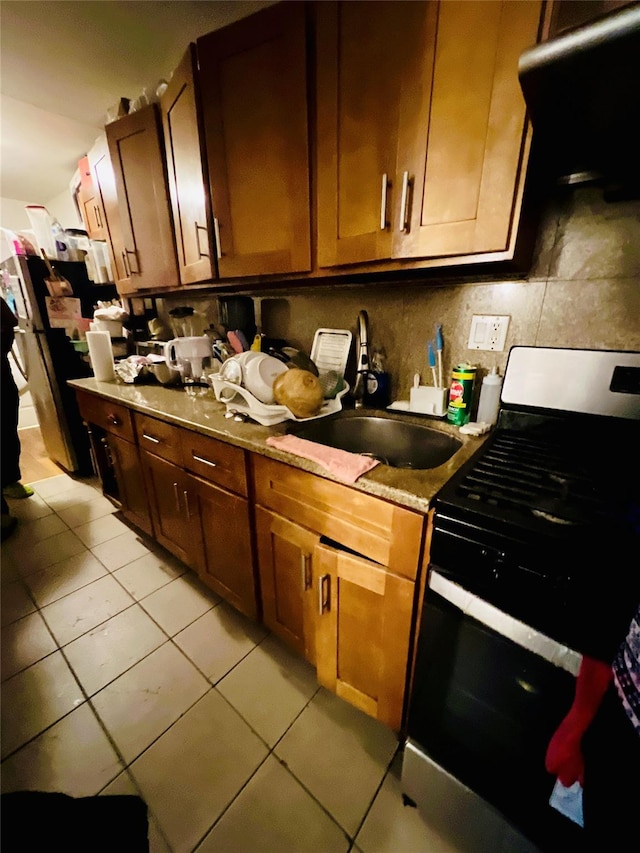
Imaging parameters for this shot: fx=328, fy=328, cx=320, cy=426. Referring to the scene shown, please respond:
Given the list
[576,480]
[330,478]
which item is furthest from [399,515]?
[576,480]

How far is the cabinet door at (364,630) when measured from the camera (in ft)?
2.62

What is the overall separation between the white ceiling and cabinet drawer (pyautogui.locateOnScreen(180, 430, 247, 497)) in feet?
5.12

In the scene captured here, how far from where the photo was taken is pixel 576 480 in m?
0.70

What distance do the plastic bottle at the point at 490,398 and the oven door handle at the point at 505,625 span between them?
58 cm

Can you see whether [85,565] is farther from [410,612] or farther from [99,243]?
[99,243]

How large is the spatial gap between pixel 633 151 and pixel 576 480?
2.34ft

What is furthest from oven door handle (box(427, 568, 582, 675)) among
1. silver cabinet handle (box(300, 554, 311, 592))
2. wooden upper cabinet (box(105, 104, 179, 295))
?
A: wooden upper cabinet (box(105, 104, 179, 295))

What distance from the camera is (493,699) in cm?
63

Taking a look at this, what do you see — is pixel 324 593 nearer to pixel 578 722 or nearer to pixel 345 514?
pixel 345 514

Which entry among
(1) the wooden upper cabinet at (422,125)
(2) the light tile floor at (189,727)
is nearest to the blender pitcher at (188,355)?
(1) the wooden upper cabinet at (422,125)

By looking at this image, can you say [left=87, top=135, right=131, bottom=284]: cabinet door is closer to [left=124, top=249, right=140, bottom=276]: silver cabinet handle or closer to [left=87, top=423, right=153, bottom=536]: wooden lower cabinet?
[left=124, top=249, right=140, bottom=276]: silver cabinet handle

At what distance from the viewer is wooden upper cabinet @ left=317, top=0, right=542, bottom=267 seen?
685 millimetres

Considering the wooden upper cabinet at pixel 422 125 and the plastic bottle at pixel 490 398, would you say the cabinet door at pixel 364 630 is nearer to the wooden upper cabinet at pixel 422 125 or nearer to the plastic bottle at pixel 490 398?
the plastic bottle at pixel 490 398

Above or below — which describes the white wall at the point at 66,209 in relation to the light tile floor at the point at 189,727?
above
